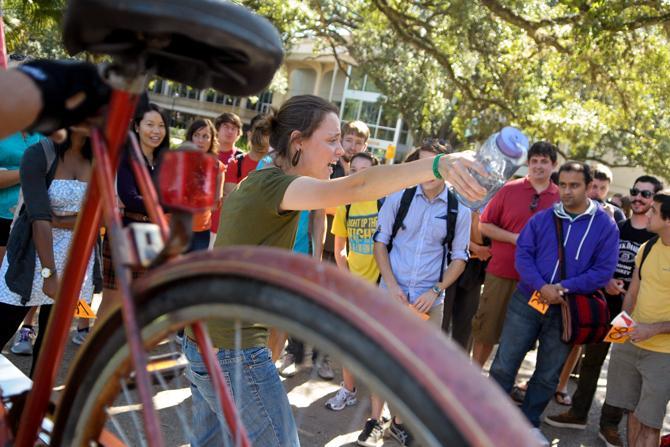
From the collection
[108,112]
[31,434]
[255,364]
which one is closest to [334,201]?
[255,364]

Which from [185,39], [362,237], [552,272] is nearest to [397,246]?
[362,237]

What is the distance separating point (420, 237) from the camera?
181 inches

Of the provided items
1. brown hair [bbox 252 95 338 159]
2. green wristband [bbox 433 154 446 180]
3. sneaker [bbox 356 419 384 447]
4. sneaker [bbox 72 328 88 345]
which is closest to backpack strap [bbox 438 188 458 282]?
sneaker [bbox 356 419 384 447]

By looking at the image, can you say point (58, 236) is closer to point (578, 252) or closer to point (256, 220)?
point (256, 220)

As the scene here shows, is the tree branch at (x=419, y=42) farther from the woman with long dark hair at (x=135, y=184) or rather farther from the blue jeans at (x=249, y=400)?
the blue jeans at (x=249, y=400)

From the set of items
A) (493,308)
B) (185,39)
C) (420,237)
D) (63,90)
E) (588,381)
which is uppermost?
(185,39)

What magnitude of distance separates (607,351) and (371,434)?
2.35m

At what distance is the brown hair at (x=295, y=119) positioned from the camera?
9.34 ft

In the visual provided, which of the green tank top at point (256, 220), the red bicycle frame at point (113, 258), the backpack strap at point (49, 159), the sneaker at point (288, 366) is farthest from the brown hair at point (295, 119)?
the sneaker at point (288, 366)

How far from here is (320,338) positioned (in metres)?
0.91

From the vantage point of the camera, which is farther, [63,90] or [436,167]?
[436,167]

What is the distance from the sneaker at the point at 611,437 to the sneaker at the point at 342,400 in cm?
204

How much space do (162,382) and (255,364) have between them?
3.78ft

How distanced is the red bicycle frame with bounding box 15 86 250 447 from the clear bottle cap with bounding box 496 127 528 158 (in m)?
1.23
